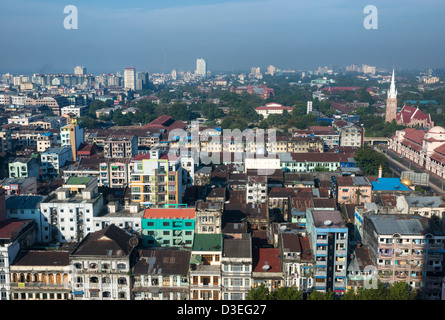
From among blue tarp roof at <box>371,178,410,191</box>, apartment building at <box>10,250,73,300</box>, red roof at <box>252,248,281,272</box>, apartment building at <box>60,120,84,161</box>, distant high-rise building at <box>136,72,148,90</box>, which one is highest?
distant high-rise building at <box>136,72,148,90</box>

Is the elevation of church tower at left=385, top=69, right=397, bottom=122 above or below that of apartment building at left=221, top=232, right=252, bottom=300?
above

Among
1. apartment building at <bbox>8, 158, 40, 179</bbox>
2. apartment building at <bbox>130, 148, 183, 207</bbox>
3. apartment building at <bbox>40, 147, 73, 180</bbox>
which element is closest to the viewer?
apartment building at <bbox>130, 148, 183, 207</bbox>

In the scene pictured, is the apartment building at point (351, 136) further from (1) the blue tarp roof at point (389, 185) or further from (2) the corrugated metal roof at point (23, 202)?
(2) the corrugated metal roof at point (23, 202)

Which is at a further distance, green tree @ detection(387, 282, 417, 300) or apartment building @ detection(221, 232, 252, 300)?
apartment building @ detection(221, 232, 252, 300)

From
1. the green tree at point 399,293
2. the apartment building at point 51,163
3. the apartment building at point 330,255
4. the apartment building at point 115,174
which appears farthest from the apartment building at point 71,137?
the green tree at point 399,293

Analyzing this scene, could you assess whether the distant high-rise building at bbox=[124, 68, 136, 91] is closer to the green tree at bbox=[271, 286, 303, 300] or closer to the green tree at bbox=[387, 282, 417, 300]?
the green tree at bbox=[271, 286, 303, 300]

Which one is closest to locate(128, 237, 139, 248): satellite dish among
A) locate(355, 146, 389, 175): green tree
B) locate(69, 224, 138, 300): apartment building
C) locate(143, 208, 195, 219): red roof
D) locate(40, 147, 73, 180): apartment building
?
locate(69, 224, 138, 300): apartment building
